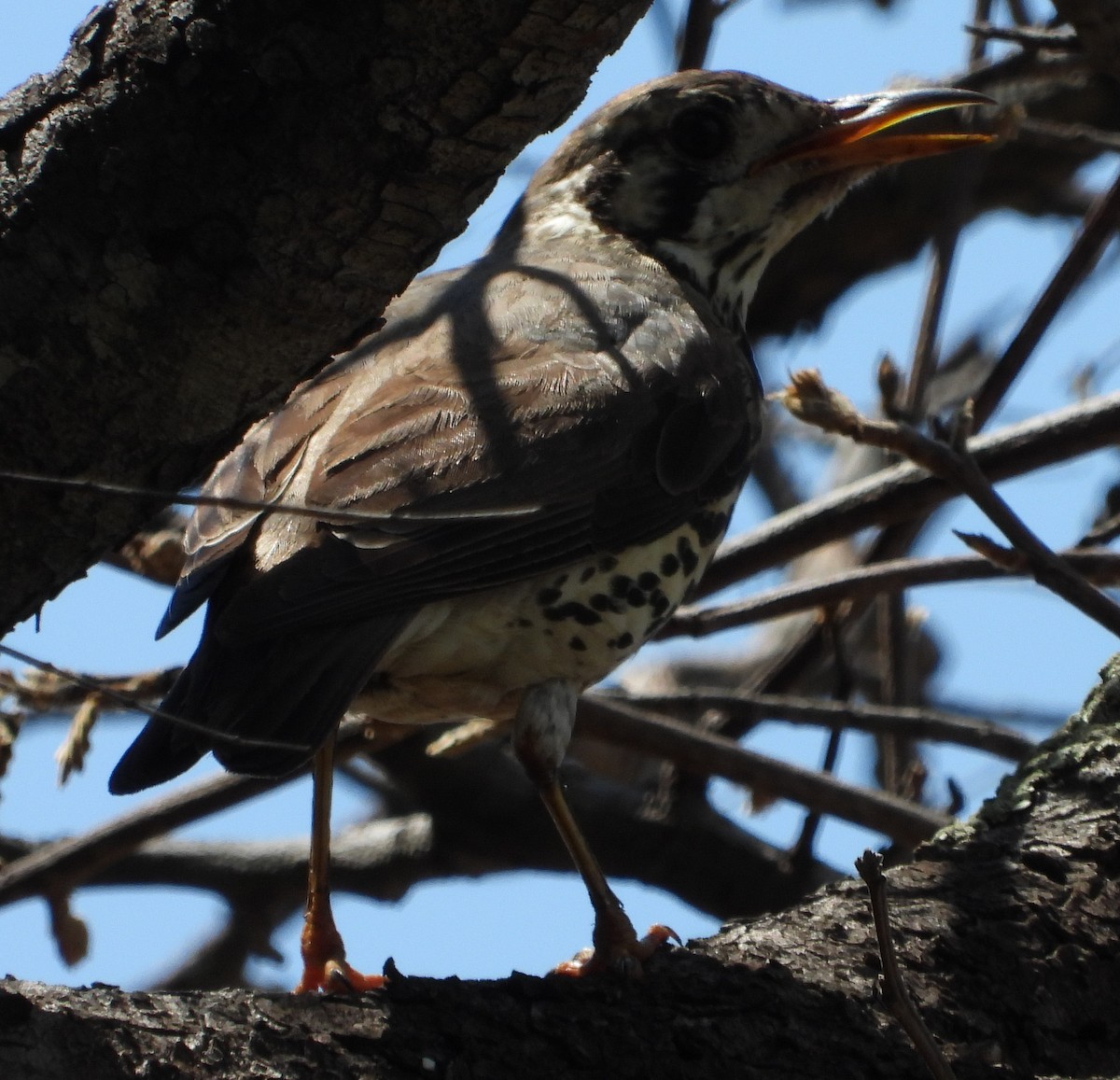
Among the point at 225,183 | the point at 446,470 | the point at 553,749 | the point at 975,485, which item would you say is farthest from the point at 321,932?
the point at 225,183

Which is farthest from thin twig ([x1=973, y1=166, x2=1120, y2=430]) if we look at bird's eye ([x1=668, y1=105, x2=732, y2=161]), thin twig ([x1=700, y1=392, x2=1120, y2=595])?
bird's eye ([x1=668, y1=105, x2=732, y2=161])

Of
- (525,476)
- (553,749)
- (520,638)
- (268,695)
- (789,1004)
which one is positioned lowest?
(789,1004)

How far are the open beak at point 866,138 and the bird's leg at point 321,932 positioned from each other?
2538mm

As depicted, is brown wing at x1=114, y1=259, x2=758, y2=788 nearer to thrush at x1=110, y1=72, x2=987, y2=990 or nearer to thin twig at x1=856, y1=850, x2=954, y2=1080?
thrush at x1=110, y1=72, x2=987, y2=990

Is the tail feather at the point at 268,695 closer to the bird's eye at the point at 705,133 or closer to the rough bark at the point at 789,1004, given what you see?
the rough bark at the point at 789,1004

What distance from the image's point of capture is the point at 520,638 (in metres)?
4.25

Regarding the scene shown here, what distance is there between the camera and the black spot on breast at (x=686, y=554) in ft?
15.1

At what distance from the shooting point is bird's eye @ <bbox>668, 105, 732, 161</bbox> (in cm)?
557

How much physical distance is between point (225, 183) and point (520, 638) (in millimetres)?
1862

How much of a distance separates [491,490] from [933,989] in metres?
1.60

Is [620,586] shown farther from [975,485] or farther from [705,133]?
[705,133]

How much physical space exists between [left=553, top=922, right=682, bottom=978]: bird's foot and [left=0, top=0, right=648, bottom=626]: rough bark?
4.79 feet

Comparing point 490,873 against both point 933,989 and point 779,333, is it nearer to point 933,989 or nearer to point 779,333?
point 933,989

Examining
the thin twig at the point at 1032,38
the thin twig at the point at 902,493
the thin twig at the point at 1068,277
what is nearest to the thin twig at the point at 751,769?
the thin twig at the point at 902,493
